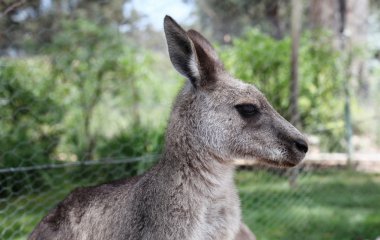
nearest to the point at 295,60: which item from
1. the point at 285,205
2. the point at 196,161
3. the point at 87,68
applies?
the point at 285,205

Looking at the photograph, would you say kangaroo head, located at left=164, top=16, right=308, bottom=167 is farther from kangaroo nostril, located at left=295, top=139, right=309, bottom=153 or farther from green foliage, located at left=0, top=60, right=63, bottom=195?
green foliage, located at left=0, top=60, right=63, bottom=195

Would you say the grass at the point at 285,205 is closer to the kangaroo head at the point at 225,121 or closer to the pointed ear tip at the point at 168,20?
the kangaroo head at the point at 225,121

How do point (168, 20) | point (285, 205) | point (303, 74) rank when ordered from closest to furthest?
point (168, 20) → point (285, 205) → point (303, 74)

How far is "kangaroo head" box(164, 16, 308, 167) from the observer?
8.28 feet

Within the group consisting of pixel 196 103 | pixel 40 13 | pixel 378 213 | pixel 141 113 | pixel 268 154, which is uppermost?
pixel 40 13

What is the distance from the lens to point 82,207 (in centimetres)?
275

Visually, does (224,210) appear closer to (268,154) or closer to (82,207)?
(268,154)

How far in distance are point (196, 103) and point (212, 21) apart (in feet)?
12.4

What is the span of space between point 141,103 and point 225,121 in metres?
3.37

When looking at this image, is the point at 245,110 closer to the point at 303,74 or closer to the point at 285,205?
the point at 285,205

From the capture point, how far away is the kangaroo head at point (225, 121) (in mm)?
2523

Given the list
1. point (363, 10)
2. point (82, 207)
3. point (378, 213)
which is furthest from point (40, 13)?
point (363, 10)

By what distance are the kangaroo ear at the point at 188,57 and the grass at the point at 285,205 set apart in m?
1.81

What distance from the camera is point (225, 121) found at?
8.38 ft
